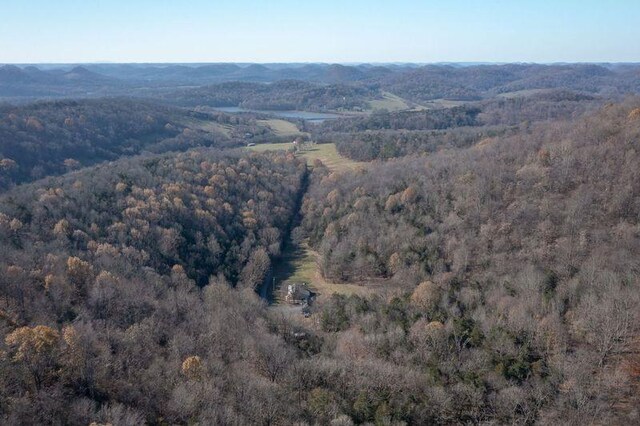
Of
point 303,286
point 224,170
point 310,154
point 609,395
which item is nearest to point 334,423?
point 609,395

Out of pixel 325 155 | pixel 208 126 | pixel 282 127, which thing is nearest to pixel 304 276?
pixel 325 155

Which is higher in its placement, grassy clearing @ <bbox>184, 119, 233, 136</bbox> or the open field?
grassy clearing @ <bbox>184, 119, 233, 136</bbox>

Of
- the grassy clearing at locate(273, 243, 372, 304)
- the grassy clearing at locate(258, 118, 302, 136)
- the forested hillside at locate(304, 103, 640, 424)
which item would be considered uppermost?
the grassy clearing at locate(258, 118, 302, 136)

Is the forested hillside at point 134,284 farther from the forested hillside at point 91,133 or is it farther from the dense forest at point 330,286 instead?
the forested hillside at point 91,133

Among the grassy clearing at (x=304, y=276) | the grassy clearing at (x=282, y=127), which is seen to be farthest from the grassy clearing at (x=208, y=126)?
the grassy clearing at (x=304, y=276)

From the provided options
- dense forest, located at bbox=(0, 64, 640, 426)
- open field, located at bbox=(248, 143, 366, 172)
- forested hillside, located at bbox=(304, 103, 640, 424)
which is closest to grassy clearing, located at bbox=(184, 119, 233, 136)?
open field, located at bbox=(248, 143, 366, 172)

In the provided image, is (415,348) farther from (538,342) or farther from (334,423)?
(334,423)

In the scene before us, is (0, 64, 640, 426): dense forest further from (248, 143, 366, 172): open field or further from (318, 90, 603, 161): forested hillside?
(318, 90, 603, 161): forested hillside
